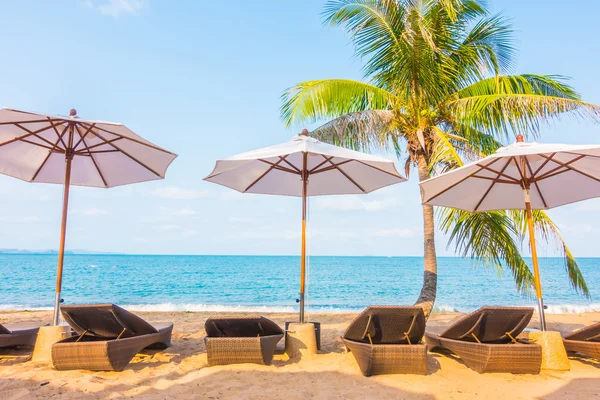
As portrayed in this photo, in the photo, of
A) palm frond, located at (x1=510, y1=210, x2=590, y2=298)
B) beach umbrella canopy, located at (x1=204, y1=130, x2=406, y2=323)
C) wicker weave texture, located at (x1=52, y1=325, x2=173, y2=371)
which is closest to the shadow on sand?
wicker weave texture, located at (x1=52, y1=325, x2=173, y2=371)

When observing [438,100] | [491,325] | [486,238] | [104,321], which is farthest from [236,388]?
[438,100]

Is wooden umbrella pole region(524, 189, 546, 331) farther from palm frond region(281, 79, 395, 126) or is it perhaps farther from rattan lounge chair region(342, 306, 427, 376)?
palm frond region(281, 79, 395, 126)

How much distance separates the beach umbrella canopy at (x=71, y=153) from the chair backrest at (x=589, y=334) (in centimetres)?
496

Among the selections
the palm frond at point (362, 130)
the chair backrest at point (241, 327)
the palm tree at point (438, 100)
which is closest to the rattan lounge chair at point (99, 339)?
the chair backrest at point (241, 327)

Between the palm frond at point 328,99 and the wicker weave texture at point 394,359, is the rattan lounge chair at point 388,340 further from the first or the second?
the palm frond at point 328,99

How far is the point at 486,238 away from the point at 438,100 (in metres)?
2.72

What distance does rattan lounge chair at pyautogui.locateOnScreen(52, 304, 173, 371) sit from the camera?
11.6 ft

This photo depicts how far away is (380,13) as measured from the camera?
7.41 m

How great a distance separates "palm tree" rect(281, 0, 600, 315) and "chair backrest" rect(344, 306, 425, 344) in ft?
9.68

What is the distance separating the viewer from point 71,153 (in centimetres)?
458

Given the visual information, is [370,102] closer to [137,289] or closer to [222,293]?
[222,293]

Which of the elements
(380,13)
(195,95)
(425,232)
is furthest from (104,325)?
(195,95)

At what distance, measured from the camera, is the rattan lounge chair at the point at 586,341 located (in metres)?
3.93

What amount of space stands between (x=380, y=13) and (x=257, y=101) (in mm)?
6110
